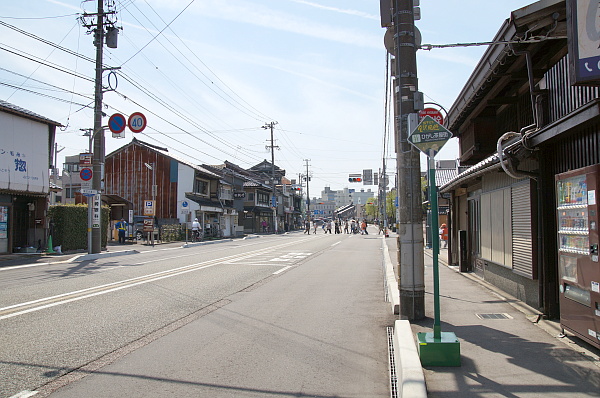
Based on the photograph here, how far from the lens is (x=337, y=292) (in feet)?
35.3

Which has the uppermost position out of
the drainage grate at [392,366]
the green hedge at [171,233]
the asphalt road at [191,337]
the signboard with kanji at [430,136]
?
the signboard with kanji at [430,136]

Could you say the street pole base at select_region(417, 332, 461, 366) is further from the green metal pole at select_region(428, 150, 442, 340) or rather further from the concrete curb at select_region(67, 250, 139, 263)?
the concrete curb at select_region(67, 250, 139, 263)

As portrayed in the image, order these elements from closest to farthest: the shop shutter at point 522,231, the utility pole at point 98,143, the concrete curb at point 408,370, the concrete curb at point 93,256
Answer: the concrete curb at point 408,370, the shop shutter at point 522,231, the concrete curb at point 93,256, the utility pole at point 98,143

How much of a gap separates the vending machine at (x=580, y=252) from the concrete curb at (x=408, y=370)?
198 centimetres

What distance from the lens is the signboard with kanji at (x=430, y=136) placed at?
548 centimetres

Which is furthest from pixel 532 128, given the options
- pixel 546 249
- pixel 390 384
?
pixel 390 384

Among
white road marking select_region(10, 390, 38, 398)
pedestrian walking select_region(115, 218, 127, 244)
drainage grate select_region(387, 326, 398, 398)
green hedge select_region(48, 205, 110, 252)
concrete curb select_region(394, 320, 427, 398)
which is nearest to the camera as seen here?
concrete curb select_region(394, 320, 427, 398)

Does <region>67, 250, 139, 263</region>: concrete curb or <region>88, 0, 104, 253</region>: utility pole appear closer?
<region>67, 250, 139, 263</region>: concrete curb

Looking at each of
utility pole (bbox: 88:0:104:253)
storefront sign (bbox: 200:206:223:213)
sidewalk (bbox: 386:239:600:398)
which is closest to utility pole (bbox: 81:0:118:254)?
utility pole (bbox: 88:0:104:253)

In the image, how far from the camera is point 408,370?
4.33 m

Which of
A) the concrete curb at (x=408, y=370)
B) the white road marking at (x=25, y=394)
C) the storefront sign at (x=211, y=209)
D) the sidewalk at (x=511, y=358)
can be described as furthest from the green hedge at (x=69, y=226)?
the storefront sign at (x=211, y=209)

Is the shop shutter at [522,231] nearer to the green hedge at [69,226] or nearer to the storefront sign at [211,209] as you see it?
the green hedge at [69,226]

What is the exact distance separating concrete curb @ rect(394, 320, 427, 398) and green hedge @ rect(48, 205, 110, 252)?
65.9 feet

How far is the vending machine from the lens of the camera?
4.92 m
